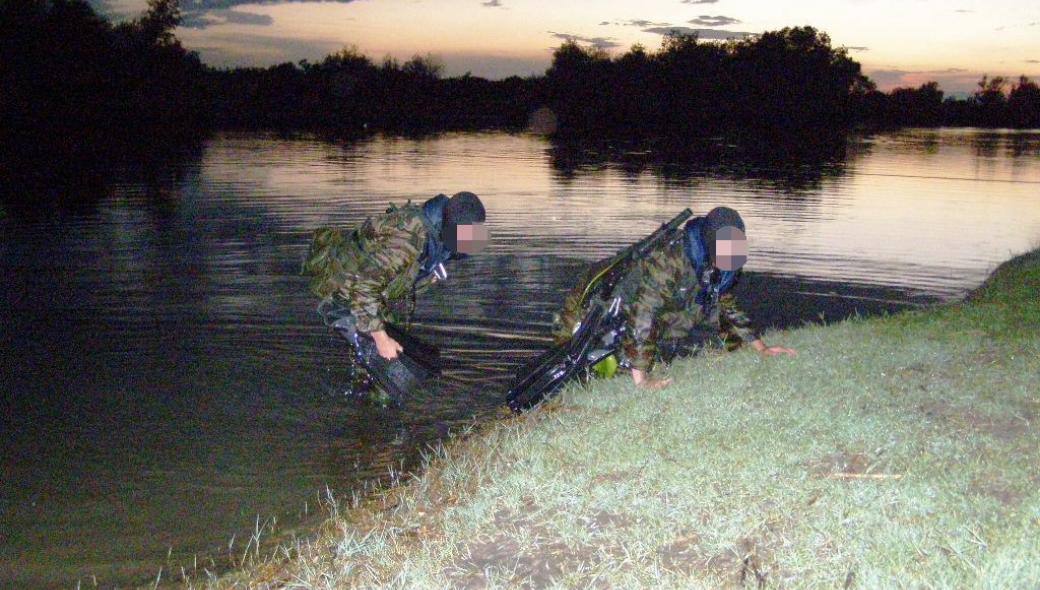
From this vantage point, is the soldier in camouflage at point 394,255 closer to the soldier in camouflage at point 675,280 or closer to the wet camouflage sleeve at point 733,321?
the soldier in camouflage at point 675,280

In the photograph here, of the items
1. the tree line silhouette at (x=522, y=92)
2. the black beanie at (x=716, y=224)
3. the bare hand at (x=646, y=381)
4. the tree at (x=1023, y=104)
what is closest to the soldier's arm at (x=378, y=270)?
the bare hand at (x=646, y=381)

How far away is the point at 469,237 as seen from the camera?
5.89 metres

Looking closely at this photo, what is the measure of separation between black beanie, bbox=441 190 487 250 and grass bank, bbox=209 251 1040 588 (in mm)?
1319

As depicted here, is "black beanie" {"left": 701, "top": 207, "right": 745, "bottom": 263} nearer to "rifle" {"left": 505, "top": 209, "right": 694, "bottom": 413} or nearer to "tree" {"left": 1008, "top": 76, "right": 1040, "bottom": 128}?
"rifle" {"left": 505, "top": 209, "right": 694, "bottom": 413}

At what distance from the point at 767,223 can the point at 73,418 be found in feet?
44.6

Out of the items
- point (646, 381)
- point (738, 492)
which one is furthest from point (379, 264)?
point (738, 492)

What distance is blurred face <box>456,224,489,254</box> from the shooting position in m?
5.88

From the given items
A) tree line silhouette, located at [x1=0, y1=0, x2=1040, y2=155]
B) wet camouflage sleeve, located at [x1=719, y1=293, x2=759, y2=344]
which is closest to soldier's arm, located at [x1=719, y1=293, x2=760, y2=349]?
wet camouflage sleeve, located at [x1=719, y1=293, x2=759, y2=344]

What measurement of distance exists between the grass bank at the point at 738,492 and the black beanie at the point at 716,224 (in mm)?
909

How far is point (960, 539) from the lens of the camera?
348 centimetres

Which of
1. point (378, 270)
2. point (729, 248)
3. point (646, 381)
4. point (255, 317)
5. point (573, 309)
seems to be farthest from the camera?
point (255, 317)

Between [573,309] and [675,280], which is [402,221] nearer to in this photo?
[573,309]

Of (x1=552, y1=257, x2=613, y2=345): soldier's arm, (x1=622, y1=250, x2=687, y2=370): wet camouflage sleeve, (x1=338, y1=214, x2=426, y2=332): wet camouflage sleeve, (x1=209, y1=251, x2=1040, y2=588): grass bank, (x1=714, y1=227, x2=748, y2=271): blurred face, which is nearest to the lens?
(x1=209, y1=251, x2=1040, y2=588): grass bank

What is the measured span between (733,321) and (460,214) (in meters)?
2.18
